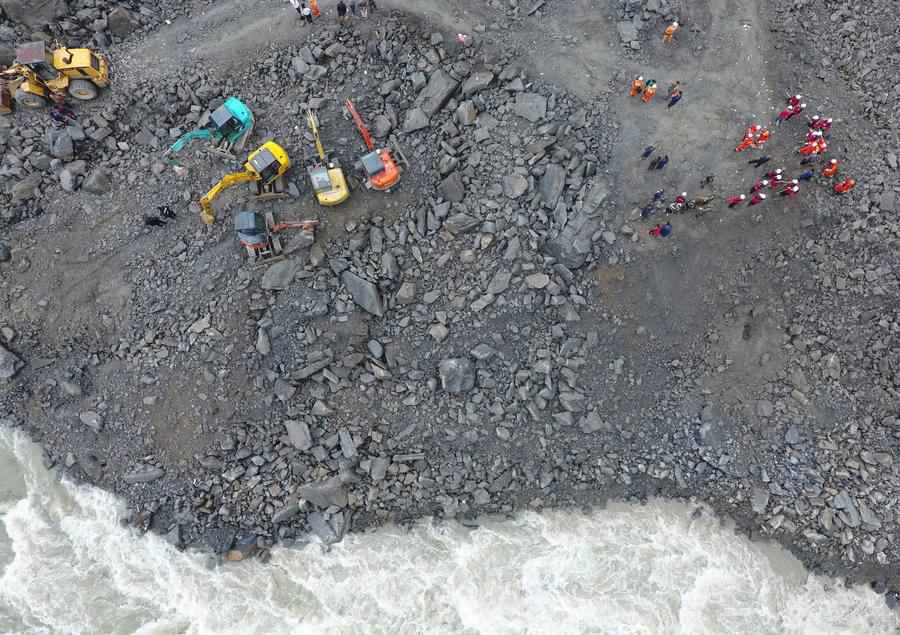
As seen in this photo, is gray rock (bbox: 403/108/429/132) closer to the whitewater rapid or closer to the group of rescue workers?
the group of rescue workers

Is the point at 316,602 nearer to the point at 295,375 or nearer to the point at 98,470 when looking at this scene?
the point at 295,375

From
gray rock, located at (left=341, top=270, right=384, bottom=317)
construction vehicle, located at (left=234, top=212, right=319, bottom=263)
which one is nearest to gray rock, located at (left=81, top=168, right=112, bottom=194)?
construction vehicle, located at (left=234, top=212, right=319, bottom=263)

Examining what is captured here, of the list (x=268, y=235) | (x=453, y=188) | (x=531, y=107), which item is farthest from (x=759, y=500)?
(x=268, y=235)

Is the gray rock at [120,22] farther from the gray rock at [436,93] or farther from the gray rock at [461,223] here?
the gray rock at [461,223]

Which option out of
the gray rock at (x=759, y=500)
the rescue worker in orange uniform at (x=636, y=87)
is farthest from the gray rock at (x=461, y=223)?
the gray rock at (x=759, y=500)

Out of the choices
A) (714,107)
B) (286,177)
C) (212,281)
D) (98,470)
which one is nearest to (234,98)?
(286,177)
